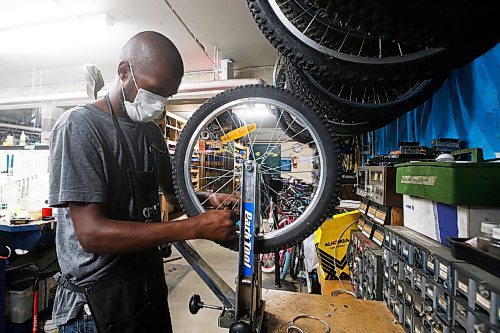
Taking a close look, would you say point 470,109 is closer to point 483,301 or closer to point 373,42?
point 373,42

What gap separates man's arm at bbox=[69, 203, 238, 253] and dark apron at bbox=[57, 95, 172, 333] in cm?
13

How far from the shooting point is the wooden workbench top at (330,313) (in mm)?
1075

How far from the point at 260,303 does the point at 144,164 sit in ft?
2.42

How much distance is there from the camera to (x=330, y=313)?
1.17 metres

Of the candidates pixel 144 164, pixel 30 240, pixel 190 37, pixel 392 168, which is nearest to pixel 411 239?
pixel 392 168

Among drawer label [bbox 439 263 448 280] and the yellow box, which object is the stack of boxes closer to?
drawer label [bbox 439 263 448 280]

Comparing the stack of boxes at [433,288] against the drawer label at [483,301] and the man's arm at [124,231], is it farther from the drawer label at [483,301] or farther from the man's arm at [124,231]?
Answer: the man's arm at [124,231]

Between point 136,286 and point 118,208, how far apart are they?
29 centimetres

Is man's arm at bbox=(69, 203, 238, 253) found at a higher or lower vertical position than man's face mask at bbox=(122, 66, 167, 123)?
lower

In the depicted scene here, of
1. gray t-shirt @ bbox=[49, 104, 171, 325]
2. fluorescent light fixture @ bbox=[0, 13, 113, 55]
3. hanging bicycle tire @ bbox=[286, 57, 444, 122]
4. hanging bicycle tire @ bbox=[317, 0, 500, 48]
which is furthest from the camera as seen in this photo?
fluorescent light fixture @ bbox=[0, 13, 113, 55]

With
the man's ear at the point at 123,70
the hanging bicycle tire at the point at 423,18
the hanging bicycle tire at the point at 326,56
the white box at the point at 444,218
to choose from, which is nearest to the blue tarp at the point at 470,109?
the hanging bicycle tire at the point at 326,56

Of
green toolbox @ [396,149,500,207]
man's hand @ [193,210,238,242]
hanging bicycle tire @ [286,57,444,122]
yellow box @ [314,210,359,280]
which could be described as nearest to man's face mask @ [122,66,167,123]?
man's hand @ [193,210,238,242]

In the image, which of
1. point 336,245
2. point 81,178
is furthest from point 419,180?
point 336,245

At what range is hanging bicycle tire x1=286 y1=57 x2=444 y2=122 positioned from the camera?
1.53 meters
